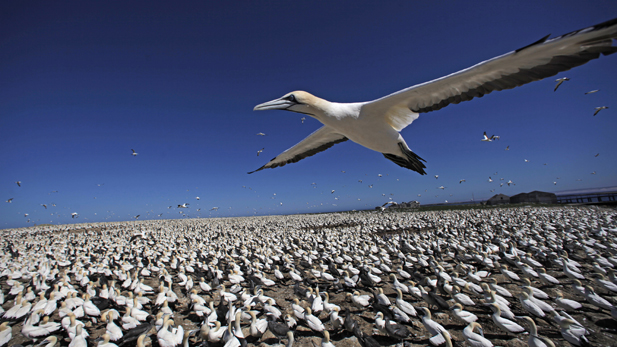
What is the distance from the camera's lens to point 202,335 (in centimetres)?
431

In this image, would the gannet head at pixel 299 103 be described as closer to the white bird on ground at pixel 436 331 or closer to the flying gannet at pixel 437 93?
the flying gannet at pixel 437 93

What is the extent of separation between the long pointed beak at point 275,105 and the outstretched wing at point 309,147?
1.36 meters

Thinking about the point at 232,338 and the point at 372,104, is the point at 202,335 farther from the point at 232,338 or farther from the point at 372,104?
the point at 372,104

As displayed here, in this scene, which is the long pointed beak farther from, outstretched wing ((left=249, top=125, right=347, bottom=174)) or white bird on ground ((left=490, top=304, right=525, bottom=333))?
white bird on ground ((left=490, top=304, right=525, bottom=333))

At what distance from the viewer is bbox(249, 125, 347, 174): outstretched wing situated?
5.07 m

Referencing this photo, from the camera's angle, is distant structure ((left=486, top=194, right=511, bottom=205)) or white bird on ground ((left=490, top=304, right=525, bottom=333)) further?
distant structure ((left=486, top=194, right=511, bottom=205))

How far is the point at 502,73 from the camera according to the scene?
3.21m

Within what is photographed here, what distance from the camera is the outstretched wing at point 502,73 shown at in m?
2.52

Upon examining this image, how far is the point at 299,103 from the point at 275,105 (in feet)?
1.05

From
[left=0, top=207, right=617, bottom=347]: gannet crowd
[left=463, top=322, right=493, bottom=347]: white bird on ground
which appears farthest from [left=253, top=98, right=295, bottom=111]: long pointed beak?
[left=463, top=322, right=493, bottom=347]: white bird on ground

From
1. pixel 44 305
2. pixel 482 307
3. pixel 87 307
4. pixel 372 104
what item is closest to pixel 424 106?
pixel 372 104

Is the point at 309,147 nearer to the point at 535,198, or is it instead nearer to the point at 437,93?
the point at 437,93

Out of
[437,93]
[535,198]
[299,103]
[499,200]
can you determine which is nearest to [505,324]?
[437,93]

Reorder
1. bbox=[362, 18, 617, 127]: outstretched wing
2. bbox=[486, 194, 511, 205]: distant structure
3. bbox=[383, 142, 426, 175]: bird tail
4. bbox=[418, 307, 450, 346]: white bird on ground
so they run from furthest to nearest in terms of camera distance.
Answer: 1. bbox=[486, 194, 511, 205]: distant structure
2. bbox=[383, 142, 426, 175]: bird tail
3. bbox=[418, 307, 450, 346]: white bird on ground
4. bbox=[362, 18, 617, 127]: outstretched wing
